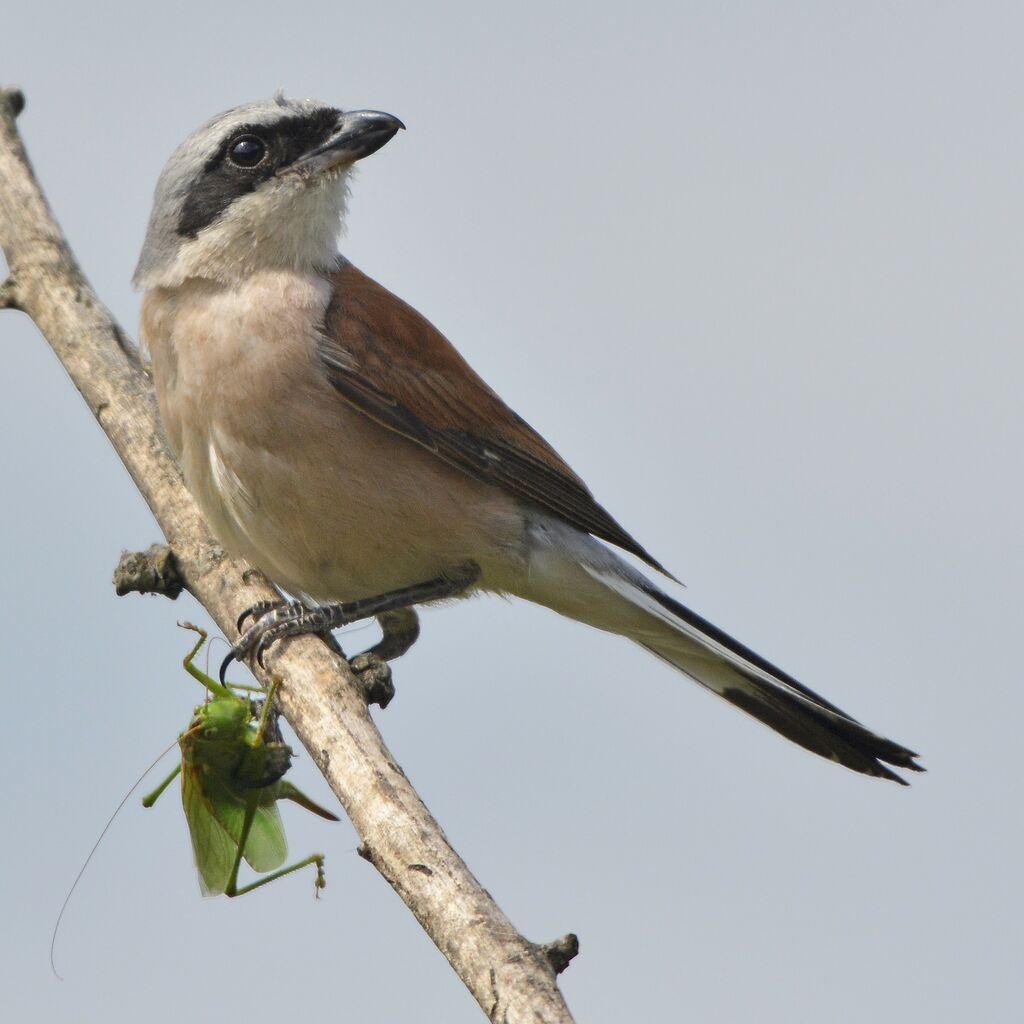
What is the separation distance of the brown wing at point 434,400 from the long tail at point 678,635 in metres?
0.12

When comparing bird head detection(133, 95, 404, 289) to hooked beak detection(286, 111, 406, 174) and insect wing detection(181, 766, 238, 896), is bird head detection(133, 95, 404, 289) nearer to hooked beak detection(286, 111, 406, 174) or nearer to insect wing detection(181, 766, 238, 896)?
hooked beak detection(286, 111, 406, 174)

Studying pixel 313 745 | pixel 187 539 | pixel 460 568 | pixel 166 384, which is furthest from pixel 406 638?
pixel 313 745

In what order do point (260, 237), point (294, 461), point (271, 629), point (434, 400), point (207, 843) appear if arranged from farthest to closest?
point (434, 400) → point (260, 237) → point (294, 461) → point (271, 629) → point (207, 843)

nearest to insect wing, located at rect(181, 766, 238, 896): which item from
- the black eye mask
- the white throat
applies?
the white throat

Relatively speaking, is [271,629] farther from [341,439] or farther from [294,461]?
[341,439]

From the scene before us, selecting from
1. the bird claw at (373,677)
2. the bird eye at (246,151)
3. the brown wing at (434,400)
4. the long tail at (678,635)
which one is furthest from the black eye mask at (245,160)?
the bird claw at (373,677)

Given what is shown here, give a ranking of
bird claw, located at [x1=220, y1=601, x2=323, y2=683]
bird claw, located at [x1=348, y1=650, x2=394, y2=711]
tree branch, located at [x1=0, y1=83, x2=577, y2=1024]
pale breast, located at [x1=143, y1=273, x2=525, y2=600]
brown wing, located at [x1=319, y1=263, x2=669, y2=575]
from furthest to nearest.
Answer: brown wing, located at [x1=319, y1=263, x2=669, y2=575]
pale breast, located at [x1=143, y1=273, x2=525, y2=600]
bird claw, located at [x1=220, y1=601, x2=323, y2=683]
bird claw, located at [x1=348, y1=650, x2=394, y2=711]
tree branch, located at [x1=0, y1=83, x2=577, y2=1024]

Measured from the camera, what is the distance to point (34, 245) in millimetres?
5586

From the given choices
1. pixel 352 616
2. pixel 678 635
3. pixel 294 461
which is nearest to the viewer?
pixel 294 461

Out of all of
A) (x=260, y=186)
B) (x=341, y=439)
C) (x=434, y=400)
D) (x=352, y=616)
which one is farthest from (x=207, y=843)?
(x=260, y=186)

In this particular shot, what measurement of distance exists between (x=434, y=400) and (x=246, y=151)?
1.20 m

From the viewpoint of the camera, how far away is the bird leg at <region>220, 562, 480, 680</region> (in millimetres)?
4762

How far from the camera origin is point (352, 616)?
5.14 m

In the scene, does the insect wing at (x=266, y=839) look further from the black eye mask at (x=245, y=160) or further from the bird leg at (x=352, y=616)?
the black eye mask at (x=245, y=160)
